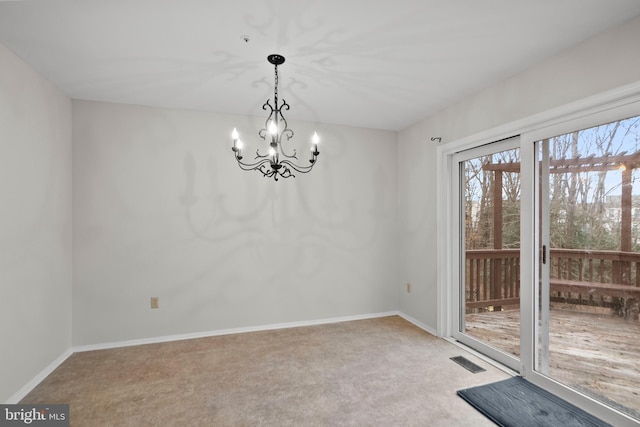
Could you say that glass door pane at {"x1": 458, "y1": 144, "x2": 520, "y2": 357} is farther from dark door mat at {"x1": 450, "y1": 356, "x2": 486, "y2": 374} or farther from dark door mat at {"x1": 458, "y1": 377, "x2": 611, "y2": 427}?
dark door mat at {"x1": 458, "y1": 377, "x2": 611, "y2": 427}

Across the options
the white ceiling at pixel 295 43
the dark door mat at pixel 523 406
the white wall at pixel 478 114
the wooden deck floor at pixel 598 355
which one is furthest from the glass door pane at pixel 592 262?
the white ceiling at pixel 295 43

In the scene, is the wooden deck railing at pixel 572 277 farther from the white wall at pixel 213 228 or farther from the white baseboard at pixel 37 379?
the white baseboard at pixel 37 379

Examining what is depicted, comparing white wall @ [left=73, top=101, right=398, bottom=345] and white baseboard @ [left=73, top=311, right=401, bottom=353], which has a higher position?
white wall @ [left=73, top=101, right=398, bottom=345]

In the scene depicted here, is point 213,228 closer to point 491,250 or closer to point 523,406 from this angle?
point 491,250

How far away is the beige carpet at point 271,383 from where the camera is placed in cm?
211

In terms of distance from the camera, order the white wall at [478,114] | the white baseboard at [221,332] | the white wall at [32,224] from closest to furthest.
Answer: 1. the white wall at [478,114]
2. the white wall at [32,224]
3. the white baseboard at [221,332]

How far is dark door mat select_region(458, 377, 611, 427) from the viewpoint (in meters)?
2.02

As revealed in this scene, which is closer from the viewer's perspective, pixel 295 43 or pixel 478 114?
pixel 295 43

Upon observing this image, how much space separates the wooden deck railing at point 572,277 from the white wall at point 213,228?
1.36m

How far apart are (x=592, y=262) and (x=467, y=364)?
1346 mm

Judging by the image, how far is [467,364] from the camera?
2830 millimetres

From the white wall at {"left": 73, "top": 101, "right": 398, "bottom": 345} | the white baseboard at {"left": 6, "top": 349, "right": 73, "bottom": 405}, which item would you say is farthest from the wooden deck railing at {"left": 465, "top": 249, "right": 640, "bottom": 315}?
the white baseboard at {"left": 6, "top": 349, "right": 73, "bottom": 405}

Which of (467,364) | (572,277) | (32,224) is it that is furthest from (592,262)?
(32,224)

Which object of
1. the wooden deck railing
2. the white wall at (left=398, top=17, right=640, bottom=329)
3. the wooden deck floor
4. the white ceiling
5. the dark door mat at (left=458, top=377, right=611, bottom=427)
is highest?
the white ceiling
